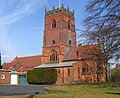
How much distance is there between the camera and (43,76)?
197ft

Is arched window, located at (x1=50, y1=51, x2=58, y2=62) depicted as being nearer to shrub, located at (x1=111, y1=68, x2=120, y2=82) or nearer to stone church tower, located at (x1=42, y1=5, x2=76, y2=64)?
stone church tower, located at (x1=42, y1=5, x2=76, y2=64)

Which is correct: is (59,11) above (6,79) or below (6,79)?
above

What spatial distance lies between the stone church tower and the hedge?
1055cm

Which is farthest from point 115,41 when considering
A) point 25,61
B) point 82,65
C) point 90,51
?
point 25,61

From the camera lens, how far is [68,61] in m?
70.0

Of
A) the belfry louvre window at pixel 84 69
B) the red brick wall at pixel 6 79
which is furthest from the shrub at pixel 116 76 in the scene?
the red brick wall at pixel 6 79

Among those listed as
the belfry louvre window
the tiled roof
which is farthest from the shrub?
the tiled roof

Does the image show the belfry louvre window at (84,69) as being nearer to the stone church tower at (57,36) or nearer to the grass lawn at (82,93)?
the stone church tower at (57,36)

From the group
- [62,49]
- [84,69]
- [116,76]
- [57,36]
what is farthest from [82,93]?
[57,36]

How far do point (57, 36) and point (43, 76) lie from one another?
17.2 meters

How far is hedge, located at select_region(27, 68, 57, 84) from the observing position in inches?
2349

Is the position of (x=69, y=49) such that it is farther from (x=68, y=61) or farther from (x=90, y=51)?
(x=90, y=51)

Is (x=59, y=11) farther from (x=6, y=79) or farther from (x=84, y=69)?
(x=6, y=79)

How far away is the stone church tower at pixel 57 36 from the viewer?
237 ft
